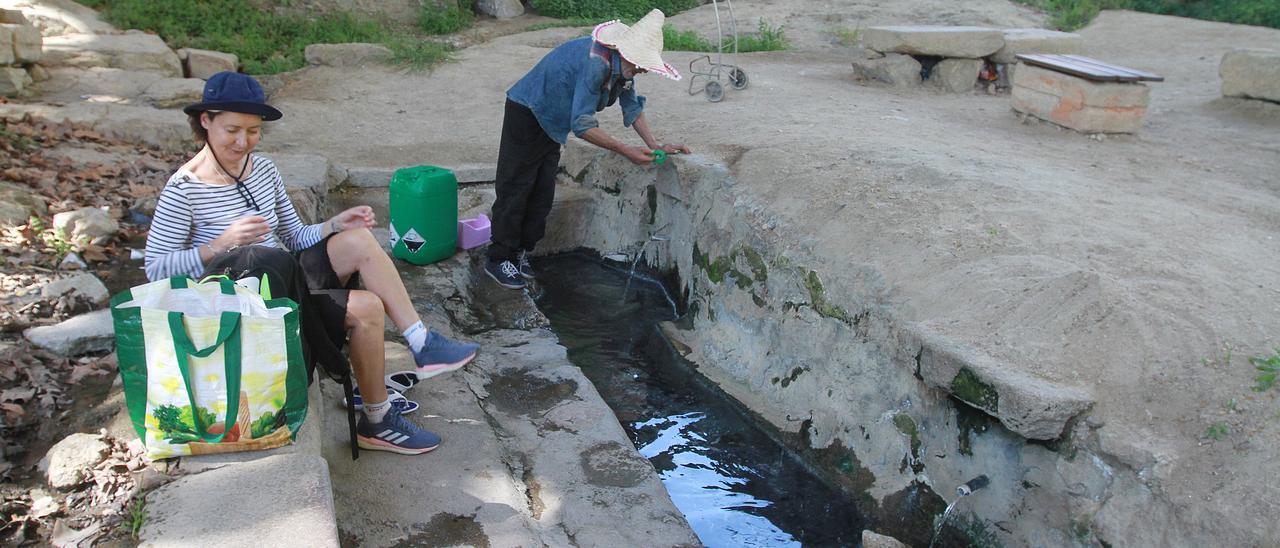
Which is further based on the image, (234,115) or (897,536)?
(897,536)

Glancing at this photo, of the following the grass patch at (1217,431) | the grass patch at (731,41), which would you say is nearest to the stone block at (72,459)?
the grass patch at (1217,431)

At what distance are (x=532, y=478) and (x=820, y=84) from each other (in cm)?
602

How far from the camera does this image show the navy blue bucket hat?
2.98 metres

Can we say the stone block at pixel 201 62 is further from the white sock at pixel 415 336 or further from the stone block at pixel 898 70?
A: the white sock at pixel 415 336

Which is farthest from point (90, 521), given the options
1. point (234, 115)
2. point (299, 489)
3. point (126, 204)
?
point (126, 204)

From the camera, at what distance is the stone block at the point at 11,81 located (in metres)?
7.03

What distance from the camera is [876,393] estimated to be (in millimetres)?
3912

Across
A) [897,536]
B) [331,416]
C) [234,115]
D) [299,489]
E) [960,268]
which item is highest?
[234,115]

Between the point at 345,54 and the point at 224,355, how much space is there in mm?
7618

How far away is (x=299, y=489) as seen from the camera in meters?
2.51

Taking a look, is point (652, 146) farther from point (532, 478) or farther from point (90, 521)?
point (90, 521)

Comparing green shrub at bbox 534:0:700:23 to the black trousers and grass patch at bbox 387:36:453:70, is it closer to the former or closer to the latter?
grass patch at bbox 387:36:453:70

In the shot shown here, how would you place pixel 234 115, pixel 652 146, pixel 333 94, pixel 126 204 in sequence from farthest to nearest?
1. pixel 333 94
2. pixel 652 146
3. pixel 126 204
4. pixel 234 115

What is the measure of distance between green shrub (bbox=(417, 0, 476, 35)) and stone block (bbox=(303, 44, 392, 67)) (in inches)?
75.1
